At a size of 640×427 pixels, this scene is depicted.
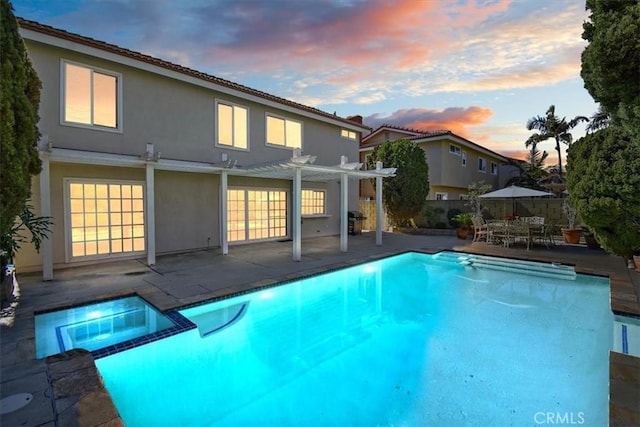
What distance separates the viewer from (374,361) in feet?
15.3

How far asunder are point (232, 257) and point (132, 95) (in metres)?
5.82

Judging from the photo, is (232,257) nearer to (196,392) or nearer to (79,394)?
(196,392)

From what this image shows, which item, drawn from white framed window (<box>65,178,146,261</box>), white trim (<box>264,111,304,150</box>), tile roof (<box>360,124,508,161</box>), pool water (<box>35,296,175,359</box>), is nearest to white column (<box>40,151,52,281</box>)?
white framed window (<box>65,178,146,261</box>)

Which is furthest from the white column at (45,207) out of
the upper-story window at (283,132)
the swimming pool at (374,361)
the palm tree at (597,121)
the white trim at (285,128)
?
the palm tree at (597,121)

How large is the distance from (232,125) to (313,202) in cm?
565

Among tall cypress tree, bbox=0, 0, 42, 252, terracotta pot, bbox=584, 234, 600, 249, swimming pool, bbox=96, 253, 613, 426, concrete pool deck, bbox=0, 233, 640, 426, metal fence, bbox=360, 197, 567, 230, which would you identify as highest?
tall cypress tree, bbox=0, 0, 42, 252

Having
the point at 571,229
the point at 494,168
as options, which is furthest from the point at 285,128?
the point at 494,168

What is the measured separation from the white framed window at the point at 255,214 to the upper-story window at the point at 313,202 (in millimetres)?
1224

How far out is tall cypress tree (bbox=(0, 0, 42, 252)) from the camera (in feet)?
14.3

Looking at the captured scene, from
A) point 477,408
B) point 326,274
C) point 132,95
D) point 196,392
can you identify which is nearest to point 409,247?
point 326,274

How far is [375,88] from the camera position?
13750mm

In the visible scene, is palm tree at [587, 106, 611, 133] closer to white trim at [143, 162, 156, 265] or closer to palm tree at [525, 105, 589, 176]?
palm tree at [525, 105, 589, 176]

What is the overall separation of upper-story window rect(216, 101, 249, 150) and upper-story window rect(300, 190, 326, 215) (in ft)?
13.8

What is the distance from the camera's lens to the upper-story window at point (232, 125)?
1162cm
